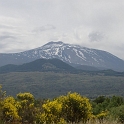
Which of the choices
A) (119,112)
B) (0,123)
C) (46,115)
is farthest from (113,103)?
(0,123)

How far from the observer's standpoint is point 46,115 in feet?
45.6

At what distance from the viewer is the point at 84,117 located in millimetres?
14828

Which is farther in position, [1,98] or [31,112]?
[31,112]

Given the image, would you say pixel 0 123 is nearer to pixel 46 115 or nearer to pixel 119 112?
pixel 46 115

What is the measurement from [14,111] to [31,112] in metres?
3.25

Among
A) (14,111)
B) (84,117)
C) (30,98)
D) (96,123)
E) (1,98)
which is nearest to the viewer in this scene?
(96,123)

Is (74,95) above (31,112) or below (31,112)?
above

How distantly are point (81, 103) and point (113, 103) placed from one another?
1483 cm

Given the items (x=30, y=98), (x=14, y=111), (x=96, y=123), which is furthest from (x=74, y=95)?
(x=30, y=98)

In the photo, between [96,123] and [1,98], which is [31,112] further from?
[96,123]

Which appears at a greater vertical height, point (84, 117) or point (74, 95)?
point (74, 95)

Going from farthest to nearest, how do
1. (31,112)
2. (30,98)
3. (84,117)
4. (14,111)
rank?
(30,98)
(31,112)
(14,111)
(84,117)

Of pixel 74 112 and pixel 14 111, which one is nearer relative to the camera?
pixel 74 112

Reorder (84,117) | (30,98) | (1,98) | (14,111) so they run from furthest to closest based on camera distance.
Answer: (30,98)
(14,111)
(84,117)
(1,98)
